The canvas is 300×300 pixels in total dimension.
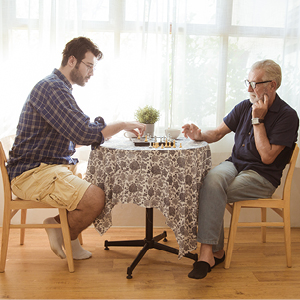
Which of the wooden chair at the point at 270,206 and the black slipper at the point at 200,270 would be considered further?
the wooden chair at the point at 270,206

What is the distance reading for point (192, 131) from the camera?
2238 mm

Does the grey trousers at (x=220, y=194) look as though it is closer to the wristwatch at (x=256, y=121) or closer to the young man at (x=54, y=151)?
the wristwatch at (x=256, y=121)

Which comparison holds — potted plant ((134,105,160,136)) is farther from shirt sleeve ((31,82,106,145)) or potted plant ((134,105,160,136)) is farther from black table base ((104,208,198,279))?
black table base ((104,208,198,279))

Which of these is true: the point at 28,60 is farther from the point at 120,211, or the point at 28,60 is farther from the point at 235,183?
the point at 235,183

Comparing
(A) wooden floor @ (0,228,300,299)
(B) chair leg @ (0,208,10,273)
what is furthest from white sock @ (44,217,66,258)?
(B) chair leg @ (0,208,10,273)

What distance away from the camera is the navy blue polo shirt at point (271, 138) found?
6.77 feet

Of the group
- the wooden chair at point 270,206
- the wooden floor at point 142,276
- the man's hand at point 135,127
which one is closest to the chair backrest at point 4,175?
the wooden floor at point 142,276

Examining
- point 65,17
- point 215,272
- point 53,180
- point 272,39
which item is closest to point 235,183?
point 215,272

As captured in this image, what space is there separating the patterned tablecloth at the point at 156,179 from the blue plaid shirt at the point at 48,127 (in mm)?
144

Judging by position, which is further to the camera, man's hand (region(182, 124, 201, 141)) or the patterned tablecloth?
man's hand (region(182, 124, 201, 141))

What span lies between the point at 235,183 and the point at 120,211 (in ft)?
3.86

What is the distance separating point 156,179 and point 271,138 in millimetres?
806

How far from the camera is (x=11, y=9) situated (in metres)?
2.59

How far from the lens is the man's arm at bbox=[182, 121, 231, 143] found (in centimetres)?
223
